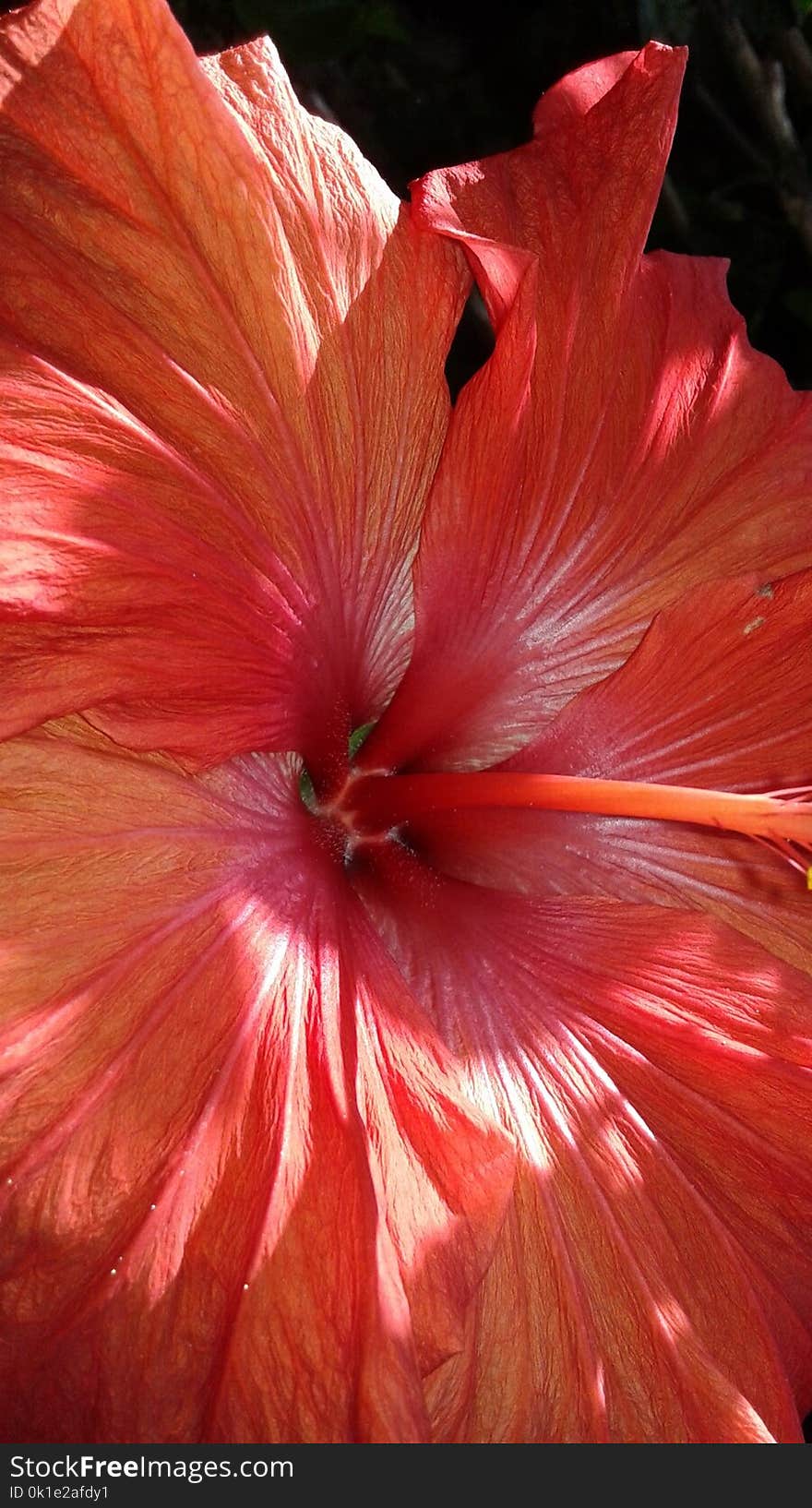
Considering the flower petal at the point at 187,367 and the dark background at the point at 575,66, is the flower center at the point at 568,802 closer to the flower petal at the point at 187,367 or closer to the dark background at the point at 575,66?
the flower petal at the point at 187,367

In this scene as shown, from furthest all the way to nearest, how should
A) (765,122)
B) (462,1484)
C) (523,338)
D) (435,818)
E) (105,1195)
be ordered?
(765,122), (435,818), (523,338), (462,1484), (105,1195)

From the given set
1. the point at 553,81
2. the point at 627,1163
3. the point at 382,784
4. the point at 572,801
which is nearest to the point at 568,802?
the point at 572,801

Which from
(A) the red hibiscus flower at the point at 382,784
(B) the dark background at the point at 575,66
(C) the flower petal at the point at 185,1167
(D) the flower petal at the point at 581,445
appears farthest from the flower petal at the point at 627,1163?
(B) the dark background at the point at 575,66

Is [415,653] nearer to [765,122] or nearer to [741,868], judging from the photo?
[741,868]

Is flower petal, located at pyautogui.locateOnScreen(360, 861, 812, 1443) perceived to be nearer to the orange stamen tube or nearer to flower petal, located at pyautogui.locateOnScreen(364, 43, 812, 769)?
the orange stamen tube

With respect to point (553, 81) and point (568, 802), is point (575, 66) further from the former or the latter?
point (568, 802)

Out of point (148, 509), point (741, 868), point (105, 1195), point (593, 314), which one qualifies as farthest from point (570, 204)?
point (105, 1195)
